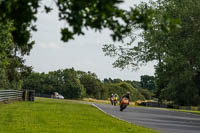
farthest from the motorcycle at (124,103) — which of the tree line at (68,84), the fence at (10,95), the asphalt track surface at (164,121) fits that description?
the tree line at (68,84)

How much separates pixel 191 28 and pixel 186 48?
129 centimetres

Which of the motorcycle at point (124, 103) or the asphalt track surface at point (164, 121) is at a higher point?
the motorcycle at point (124, 103)

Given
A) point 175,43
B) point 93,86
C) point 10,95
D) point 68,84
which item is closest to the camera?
point 175,43

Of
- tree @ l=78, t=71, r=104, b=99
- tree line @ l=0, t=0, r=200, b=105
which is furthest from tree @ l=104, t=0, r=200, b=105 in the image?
tree @ l=78, t=71, r=104, b=99

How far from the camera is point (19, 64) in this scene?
5191 centimetres

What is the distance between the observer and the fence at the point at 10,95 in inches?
1192

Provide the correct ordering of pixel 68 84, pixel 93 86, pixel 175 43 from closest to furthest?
pixel 175 43 < pixel 68 84 < pixel 93 86

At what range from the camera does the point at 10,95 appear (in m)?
33.7

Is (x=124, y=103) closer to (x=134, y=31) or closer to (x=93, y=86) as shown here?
(x=134, y=31)

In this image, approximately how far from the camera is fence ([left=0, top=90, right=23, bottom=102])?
3028 centimetres

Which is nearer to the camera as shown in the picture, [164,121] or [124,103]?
[164,121]

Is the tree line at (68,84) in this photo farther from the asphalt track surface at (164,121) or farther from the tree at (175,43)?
the asphalt track surface at (164,121)

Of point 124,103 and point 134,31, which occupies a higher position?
point 134,31

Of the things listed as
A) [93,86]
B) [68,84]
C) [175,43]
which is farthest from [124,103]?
[93,86]
